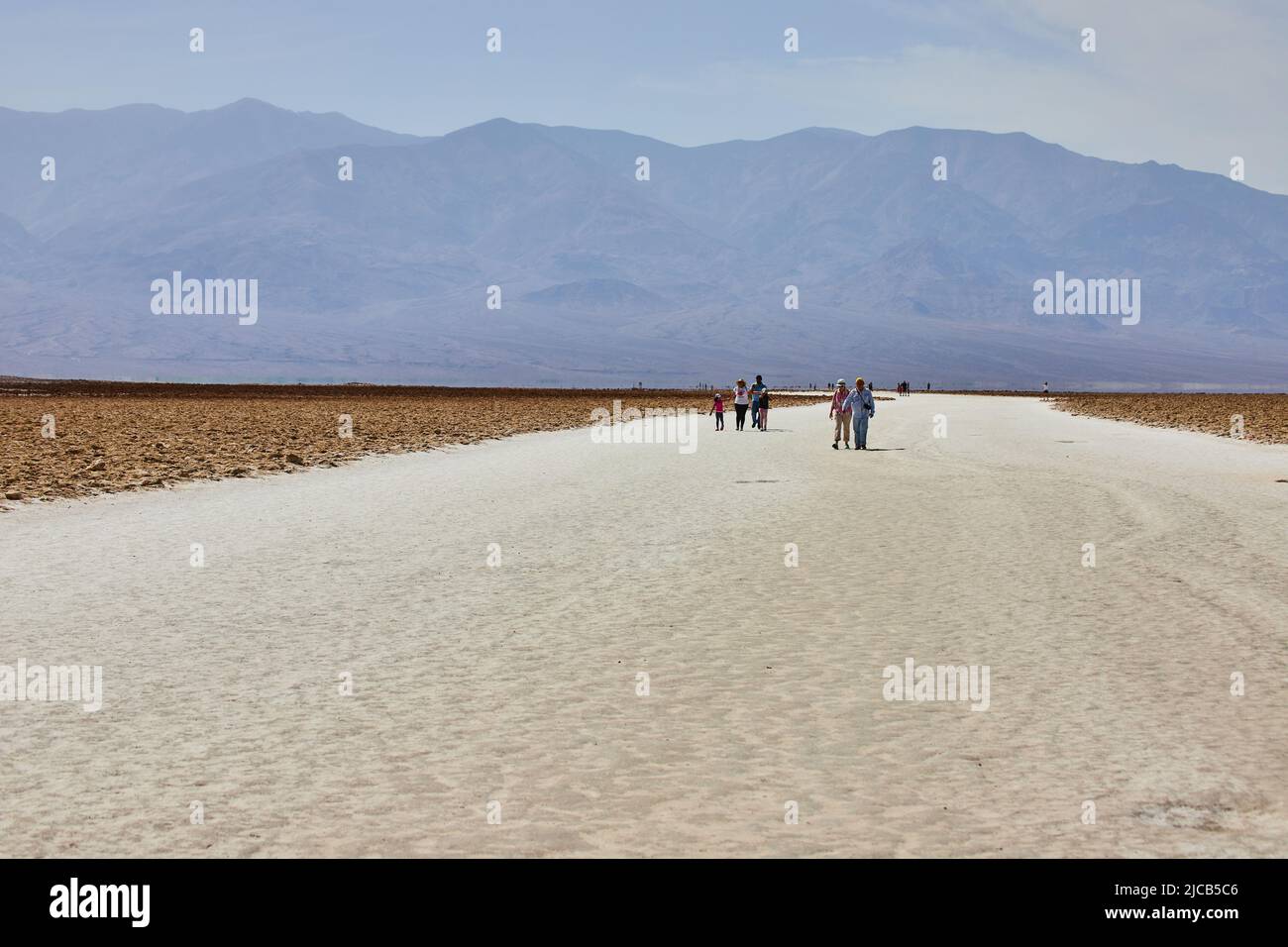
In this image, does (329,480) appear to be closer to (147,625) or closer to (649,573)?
(649,573)

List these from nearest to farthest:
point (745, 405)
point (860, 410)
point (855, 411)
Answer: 1. point (860, 410)
2. point (855, 411)
3. point (745, 405)

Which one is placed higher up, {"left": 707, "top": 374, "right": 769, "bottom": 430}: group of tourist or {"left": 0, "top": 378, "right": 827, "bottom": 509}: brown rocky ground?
{"left": 707, "top": 374, "right": 769, "bottom": 430}: group of tourist

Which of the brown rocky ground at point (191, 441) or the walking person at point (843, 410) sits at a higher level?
the walking person at point (843, 410)

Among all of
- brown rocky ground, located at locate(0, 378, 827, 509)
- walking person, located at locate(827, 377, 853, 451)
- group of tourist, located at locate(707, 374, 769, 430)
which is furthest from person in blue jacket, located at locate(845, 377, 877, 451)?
brown rocky ground, located at locate(0, 378, 827, 509)

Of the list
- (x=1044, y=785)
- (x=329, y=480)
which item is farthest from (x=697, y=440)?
(x=1044, y=785)

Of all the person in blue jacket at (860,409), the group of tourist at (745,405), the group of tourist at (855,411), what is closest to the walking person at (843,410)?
the group of tourist at (855,411)

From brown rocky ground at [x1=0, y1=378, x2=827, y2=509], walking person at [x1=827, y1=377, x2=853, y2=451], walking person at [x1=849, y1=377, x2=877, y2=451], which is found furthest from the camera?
walking person at [x1=827, y1=377, x2=853, y2=451]

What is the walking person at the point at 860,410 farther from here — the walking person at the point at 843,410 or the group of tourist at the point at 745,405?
the group of tourist at the point at 745,405

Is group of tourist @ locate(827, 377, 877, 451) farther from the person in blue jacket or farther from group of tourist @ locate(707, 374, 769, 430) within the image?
group of tourist @ locate(707, 374, 769, 430)

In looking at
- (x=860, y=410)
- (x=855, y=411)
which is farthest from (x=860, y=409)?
(x=855, y=411)

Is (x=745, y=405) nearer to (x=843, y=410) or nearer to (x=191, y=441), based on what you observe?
(x=843, y=410)

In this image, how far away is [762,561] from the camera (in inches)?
553
